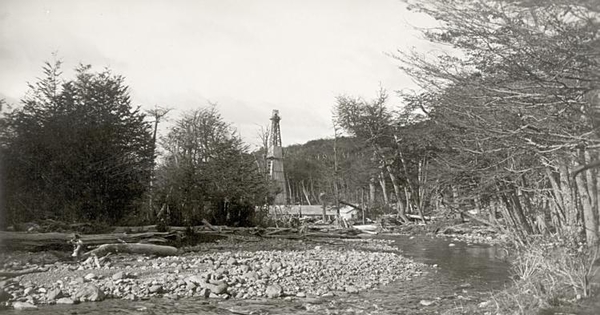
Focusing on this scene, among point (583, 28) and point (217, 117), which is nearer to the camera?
point (583, 28)

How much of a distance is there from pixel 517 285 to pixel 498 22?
12.9 feet

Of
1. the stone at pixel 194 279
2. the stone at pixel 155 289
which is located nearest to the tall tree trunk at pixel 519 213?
the stone at pixel 194 279

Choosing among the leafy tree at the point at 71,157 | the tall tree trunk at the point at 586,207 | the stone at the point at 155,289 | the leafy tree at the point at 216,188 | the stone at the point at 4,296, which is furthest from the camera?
the leafy tree at the point at 216,188

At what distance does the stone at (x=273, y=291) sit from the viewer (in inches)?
437

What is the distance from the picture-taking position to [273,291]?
11.2 metres

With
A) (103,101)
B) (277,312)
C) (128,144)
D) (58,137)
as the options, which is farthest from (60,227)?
(277,312)

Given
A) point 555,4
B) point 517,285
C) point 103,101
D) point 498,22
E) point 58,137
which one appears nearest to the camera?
point 555,4

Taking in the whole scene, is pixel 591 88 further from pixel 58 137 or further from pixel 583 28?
pixel 58 137

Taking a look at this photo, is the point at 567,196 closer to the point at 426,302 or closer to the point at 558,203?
the point at 558,203

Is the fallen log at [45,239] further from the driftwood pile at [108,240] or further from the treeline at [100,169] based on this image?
the treeline at [100,169]

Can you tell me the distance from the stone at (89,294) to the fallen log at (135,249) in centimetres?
408

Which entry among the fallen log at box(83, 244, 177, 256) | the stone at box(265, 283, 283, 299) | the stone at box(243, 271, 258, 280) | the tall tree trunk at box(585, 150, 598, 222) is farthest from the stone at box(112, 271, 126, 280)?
the tall tree trunk at box(585, 150, 598, 222)

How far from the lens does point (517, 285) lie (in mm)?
8062

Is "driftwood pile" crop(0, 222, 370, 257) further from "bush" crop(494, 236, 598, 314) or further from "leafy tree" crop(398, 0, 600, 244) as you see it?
"bush" crop(494, 236, 598, 314)
